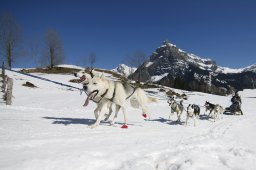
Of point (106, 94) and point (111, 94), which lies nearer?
point (106, 94)

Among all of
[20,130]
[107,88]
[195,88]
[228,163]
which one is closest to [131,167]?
[228,163]

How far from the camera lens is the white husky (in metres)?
9.65

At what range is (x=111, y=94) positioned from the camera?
10.1 meters

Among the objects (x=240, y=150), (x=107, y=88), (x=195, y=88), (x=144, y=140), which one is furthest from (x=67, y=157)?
(x=195, y=88)

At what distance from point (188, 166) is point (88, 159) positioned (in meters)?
1.94

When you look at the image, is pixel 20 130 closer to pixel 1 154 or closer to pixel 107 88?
pixel 1 154

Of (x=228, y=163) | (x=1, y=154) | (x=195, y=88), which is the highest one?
(x=195, y=88)

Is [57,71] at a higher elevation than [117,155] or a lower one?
higher

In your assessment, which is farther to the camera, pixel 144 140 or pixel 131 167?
pixel 144 140

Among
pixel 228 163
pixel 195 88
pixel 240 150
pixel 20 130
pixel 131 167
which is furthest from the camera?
pixel 195 88

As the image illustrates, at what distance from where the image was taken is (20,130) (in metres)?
7.69

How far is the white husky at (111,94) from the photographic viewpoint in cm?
965

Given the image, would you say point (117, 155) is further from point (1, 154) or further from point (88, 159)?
point (1, 154)

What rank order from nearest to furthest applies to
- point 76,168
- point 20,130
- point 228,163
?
point 76,168 → point 228,163 → point 20,130
